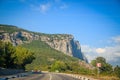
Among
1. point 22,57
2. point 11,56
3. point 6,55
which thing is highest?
point 22,57

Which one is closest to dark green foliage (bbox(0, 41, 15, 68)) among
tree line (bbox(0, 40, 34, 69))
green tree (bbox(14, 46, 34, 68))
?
tree line (bbox(0, 40, 34, 69))

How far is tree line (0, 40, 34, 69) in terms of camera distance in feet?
300

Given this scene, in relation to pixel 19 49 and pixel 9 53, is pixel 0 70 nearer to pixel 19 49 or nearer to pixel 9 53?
pixel 9 53

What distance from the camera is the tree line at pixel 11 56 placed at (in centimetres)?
9146

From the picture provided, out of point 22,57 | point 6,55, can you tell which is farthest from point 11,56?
point 22,57

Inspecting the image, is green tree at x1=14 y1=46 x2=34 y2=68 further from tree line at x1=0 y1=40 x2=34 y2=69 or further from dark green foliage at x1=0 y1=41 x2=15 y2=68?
dark green foliage at x1=0 y1=41 x2=15 y2=68

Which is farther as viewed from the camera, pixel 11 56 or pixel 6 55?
pixel 11 56

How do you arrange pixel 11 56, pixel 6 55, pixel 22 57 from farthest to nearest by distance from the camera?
1. pixel 22 57
2. pixel 11 56
3. pixel 6 55

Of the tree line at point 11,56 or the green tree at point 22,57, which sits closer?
the tree line at point 11,56

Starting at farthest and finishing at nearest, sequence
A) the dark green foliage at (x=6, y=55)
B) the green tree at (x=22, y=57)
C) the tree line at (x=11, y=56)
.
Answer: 1. the green tree at (x=22, y=57)
2. the tree line at (x=11, y=56)
3. the dark green foliage at (x=6, y=55)

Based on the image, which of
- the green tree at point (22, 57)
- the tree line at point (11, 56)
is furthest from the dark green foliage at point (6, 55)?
the green tree at point (22, 57)

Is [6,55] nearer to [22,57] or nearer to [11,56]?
[11,56]

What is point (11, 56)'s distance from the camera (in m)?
99.9

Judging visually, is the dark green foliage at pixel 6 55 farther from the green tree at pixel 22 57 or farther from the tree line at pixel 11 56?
the green tree at pixel 22 57
